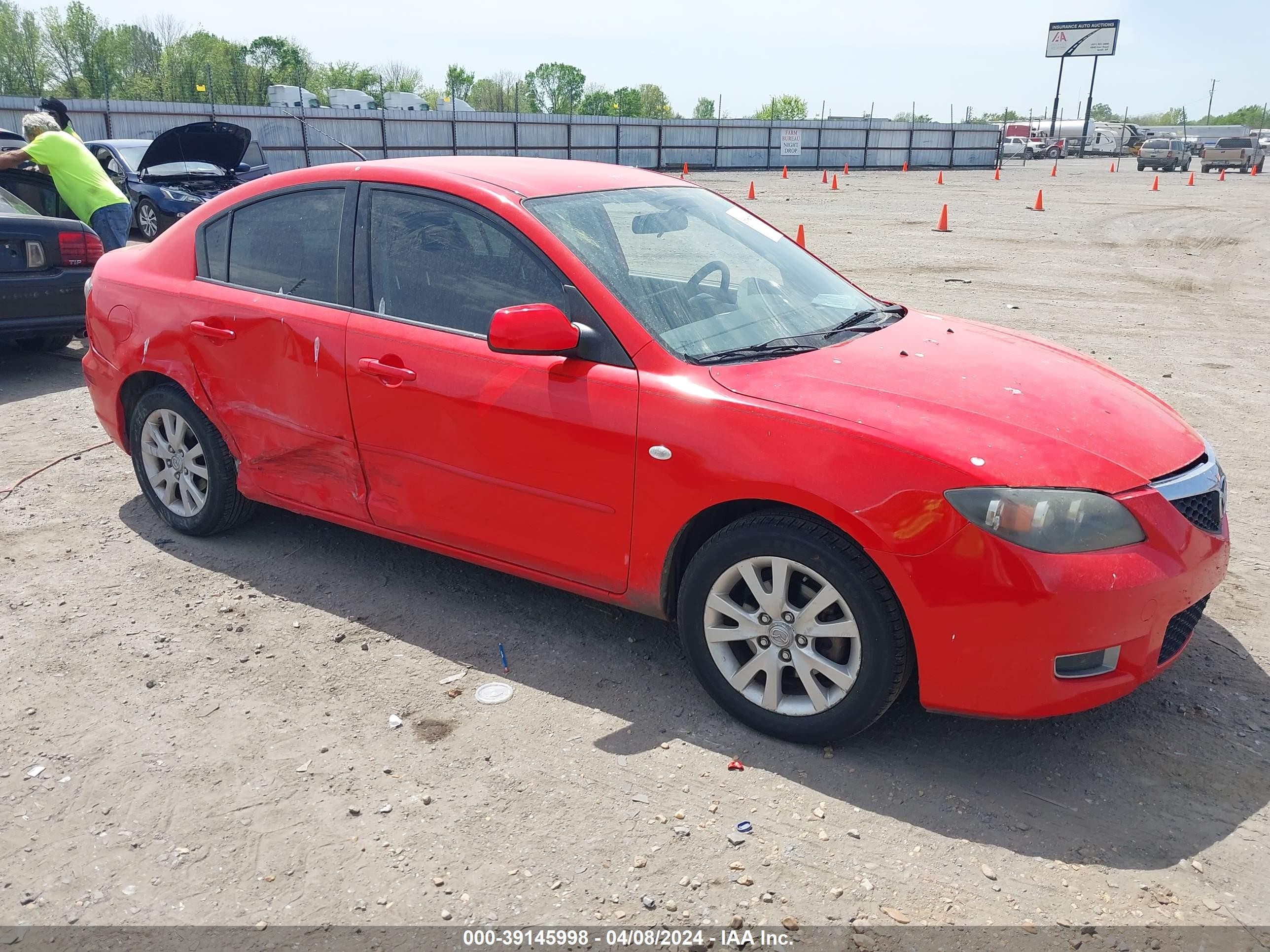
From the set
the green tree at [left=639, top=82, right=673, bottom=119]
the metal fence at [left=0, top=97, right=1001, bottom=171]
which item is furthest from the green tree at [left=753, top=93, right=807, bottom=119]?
the metal fence at [left=0, top=97, right=1001, bottom=171]

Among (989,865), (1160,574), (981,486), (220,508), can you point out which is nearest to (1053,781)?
(989,865)

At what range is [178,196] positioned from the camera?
49.5 feet

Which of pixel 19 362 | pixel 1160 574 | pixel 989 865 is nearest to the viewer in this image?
pixel 989 865

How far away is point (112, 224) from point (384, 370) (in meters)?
6.81

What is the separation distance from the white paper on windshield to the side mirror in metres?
1.45

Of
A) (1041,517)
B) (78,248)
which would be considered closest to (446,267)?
(1041,517)

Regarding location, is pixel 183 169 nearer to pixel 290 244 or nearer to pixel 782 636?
pixel 290 244

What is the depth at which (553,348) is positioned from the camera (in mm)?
3354

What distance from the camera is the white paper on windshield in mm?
4484

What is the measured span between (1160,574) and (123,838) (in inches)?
120

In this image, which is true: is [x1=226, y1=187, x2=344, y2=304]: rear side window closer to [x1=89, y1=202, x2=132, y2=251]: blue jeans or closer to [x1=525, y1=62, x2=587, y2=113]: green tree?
[x1=89, y1=202, x2=132, y2=251]: blue jeans

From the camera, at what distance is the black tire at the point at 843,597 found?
2.98 meters

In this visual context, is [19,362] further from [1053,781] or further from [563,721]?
[1053,781]

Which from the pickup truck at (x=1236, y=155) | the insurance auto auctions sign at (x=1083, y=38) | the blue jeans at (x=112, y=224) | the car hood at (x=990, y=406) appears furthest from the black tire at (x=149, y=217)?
the insurance auto auctions sign at (x=1083, y=38)
